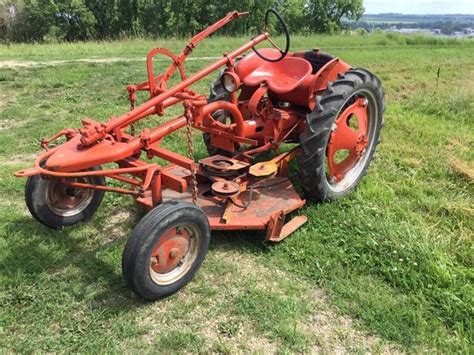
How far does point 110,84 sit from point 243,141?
5.56 m

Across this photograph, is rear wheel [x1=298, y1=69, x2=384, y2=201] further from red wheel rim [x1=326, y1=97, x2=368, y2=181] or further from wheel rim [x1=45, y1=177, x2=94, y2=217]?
wheel rim [x1=45, y1=177, x2=94, y2=217]

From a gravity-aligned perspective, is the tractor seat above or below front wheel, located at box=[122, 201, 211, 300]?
above

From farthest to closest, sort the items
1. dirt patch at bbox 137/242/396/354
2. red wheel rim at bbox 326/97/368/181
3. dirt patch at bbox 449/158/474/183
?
dirt patch at bbox 449/158/474/183 < red wheel rim at bbox 326/97/368/181 < dirt patch at bbox 137/242/396/354

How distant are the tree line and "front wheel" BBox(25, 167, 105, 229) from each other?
29.5 metres

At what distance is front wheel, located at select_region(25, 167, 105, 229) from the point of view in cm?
357

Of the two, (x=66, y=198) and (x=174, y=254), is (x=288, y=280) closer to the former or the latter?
(x=174, y=254)

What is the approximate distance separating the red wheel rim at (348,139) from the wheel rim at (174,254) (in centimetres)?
174

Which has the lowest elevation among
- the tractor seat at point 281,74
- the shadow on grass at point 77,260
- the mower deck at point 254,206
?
the shadow on grass at point 77,260

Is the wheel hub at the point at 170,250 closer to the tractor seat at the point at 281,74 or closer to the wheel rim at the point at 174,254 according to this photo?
the wheel rim at the point at 174,254

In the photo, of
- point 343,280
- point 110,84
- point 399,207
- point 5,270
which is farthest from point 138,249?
point 110,84

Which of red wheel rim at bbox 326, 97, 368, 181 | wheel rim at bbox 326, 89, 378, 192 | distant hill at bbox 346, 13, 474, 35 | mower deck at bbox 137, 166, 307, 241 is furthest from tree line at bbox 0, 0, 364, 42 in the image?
mower deck at bbox 137, 166, 307, 241

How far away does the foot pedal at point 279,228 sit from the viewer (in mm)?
3654

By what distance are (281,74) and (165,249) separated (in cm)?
240

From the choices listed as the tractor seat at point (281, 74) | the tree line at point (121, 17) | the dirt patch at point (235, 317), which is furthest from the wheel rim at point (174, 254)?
the tree line at point (121, 17)
